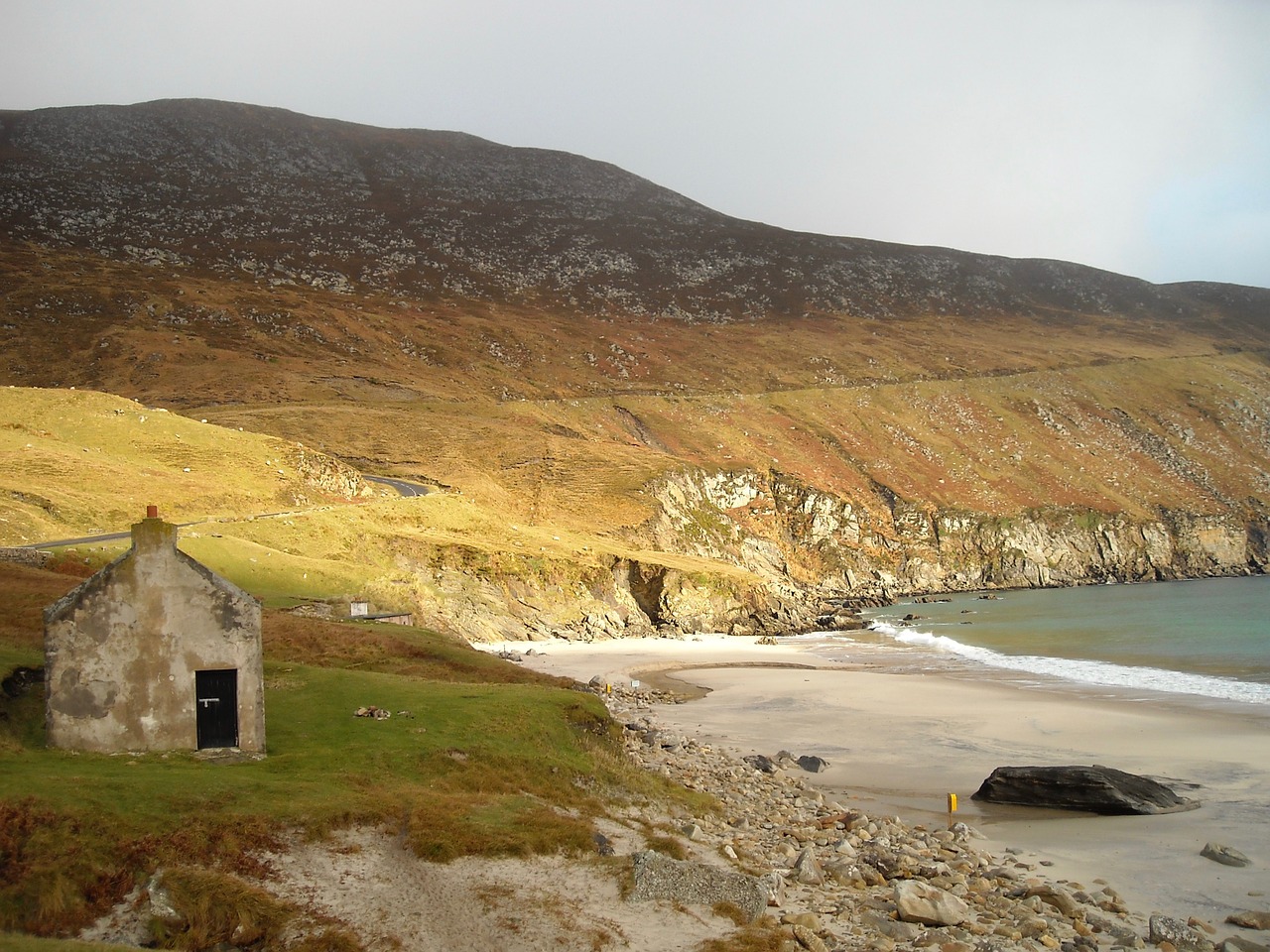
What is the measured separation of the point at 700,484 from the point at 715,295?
95868mm

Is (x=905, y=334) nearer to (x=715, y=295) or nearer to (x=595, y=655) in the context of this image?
(x=715, y=295)

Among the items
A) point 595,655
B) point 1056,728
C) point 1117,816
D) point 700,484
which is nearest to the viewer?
point 1117,816

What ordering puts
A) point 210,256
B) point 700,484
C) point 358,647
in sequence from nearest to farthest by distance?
point 358,647, point 700,484, point 210,256

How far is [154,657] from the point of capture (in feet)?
49.1

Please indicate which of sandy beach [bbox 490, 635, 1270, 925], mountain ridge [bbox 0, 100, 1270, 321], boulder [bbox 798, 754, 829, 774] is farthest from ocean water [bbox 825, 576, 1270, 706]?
mountain ridge [bbox 0, 100, 1270, 321]

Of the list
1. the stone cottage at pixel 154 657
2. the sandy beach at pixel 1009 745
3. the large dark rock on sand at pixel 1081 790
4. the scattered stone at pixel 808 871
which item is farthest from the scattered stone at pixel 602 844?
the large dark rock on sand at pixel 1081 790

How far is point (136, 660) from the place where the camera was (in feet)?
48.8

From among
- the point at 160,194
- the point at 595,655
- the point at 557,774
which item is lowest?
the point at 595,655

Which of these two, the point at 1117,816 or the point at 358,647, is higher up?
the point at 358,647

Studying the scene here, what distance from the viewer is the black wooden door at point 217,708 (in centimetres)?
1534

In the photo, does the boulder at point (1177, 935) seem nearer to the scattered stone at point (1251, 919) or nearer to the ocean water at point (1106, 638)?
the scattered stone at point (1251, 919)

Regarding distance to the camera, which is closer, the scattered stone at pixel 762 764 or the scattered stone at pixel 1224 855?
the scattered stone at pixel 1224 855

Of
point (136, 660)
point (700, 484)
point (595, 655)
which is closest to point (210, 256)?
point (700, 484)

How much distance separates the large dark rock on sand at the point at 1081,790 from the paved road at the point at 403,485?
4950 centimetres
